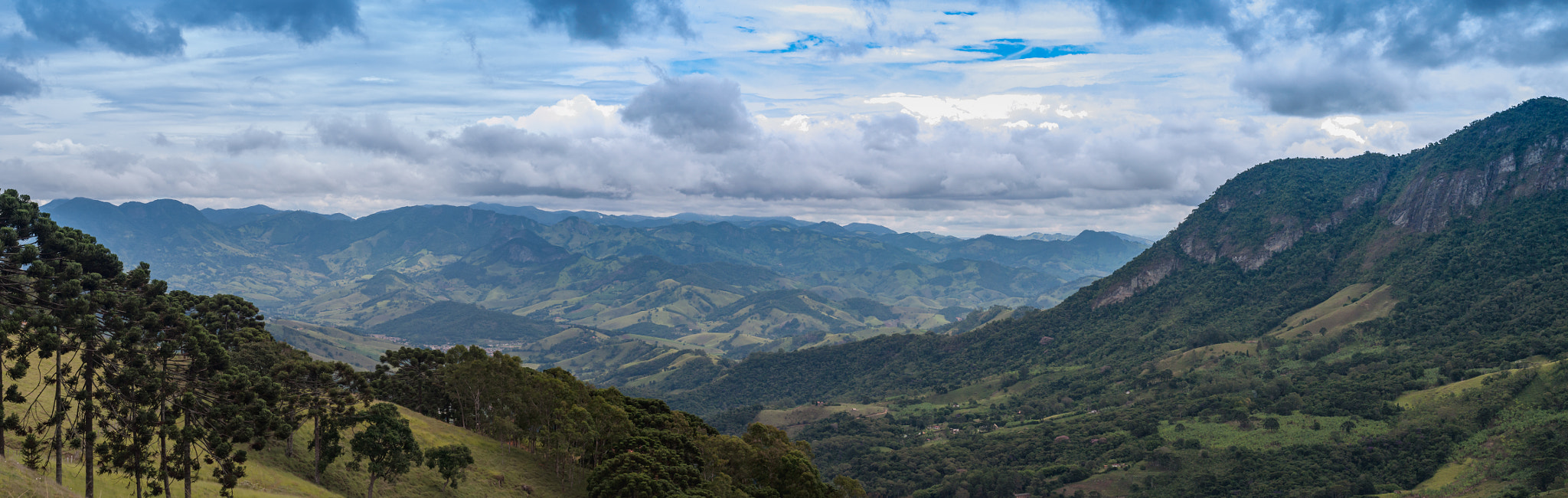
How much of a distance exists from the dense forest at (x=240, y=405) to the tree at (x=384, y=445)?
198 millimetres

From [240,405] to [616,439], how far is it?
170ft

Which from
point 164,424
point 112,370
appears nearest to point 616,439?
point 164,424

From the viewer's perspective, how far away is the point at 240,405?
55156 millimetres

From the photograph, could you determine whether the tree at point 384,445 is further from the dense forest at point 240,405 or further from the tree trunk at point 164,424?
the tree trunk at point 164,424

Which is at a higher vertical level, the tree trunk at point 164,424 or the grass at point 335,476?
the tree trunk at point 164,424

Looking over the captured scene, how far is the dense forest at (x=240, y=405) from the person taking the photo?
49031mm

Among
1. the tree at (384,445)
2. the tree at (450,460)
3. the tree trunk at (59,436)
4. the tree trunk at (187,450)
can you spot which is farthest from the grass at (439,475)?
the tree trunk at (187,450)

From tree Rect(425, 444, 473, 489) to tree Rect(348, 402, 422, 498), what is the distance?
309 cm

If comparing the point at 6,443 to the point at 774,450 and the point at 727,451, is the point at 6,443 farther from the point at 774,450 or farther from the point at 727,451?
the point at 774,450

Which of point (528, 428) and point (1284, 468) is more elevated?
point (528, 428)

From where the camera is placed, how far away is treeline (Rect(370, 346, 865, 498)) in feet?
301

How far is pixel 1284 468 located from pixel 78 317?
8751 inches

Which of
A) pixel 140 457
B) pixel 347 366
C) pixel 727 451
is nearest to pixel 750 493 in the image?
pixel 727 451

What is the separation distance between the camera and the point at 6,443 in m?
59.8
